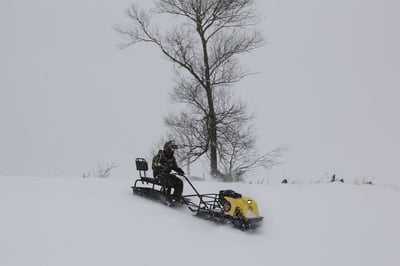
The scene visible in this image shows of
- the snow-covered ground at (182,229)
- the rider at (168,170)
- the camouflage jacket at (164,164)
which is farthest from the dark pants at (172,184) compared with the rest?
the snow-covered ground at (182,229)

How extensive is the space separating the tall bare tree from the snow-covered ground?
6.89m

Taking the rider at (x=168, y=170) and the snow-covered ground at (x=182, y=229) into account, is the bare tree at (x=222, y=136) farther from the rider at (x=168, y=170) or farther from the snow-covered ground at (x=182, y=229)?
the rider at (x=168, y=170)

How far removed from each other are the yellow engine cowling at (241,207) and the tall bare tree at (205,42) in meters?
8.00

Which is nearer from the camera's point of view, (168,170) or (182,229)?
(182,229)

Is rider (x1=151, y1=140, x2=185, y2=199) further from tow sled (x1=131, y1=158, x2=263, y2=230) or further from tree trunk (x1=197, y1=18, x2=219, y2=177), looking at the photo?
tree trunk (x1=197, y1=18, x2=219, y2=177)

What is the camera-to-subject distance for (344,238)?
32.3 feet

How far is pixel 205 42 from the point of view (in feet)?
62.5

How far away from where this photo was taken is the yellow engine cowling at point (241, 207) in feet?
33.9

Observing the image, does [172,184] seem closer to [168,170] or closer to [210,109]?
[168,170]

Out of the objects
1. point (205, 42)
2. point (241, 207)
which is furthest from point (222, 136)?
point (241, 207)

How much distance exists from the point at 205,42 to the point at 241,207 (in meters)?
10.2

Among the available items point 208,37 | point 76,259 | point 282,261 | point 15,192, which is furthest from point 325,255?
point 208,37

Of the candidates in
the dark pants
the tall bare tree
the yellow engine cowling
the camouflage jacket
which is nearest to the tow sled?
the yellow engine cowling

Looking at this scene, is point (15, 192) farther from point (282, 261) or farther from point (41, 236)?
point (282, 261)
